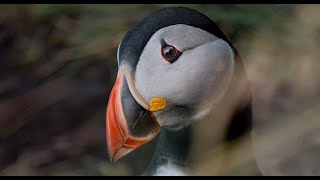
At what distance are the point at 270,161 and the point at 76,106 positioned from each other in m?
0.75

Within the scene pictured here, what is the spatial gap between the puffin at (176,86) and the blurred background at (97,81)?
1.35ft

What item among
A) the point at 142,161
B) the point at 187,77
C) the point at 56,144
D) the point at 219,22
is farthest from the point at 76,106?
the point at 187,77

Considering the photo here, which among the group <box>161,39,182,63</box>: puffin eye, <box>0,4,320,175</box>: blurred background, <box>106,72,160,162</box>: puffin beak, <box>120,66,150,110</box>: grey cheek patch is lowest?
<box>0,4,320,175</box>: blurred background

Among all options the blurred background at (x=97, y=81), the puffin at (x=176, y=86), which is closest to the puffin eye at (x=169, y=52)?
the puffin at (x=176, y=86)

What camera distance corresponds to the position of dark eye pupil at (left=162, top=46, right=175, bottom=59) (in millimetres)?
1453

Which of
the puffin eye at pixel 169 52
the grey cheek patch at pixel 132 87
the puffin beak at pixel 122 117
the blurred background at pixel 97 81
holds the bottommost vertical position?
the blurred background at pixel 97 81

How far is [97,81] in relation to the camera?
2.47 metres

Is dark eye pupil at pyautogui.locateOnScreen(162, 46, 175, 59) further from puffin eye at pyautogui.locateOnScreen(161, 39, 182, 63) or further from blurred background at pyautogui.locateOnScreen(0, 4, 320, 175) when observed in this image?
blurred background at pyautogui.locateOnScreen(0, 4, 320, 175)

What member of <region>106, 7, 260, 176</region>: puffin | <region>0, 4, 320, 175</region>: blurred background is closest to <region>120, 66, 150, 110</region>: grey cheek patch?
<region>106, 7, 260, 176</region>: puffin

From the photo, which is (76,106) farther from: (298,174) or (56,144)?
(298,174)

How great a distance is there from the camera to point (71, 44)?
7.55ft

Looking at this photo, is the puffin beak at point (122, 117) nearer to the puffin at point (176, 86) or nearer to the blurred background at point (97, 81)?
the puffin at point (176, 86)

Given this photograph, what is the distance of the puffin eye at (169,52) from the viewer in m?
1.45

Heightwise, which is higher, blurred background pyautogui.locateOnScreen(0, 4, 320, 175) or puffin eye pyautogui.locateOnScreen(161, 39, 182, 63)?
puffin eye pyautogui.locateOnScreen(161, 39, 182, 63)
